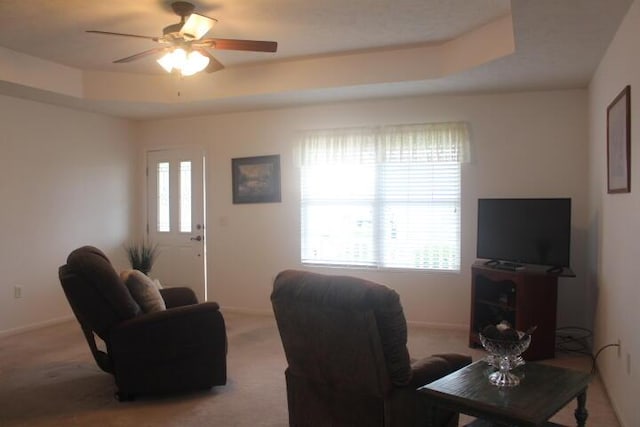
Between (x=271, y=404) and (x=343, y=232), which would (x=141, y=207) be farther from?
(x=271, y=404)

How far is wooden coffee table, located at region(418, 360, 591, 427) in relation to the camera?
1818 mm

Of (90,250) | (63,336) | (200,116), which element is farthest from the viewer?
(200,116)

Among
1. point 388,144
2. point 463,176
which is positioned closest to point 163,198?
point 388,144

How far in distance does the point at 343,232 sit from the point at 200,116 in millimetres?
2237

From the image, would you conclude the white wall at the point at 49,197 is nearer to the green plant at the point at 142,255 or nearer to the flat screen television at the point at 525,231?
the green plant at the point at 142,255

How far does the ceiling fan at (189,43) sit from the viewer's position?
122 inches

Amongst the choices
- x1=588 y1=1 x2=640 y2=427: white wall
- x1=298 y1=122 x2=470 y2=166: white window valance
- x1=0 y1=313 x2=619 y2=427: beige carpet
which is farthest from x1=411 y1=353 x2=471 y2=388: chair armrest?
x1=298 y1=122 x2=470 y2=166: white window valance

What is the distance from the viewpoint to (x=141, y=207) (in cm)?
626

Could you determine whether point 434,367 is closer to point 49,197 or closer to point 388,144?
point 388,144

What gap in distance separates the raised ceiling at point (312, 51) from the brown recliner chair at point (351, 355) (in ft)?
5.89

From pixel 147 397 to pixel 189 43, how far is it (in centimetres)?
235

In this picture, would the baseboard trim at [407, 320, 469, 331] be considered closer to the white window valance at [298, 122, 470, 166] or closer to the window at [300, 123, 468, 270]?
the window at [300, 123, 468, 270]

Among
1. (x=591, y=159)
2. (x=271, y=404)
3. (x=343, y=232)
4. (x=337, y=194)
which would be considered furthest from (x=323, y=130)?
(x=271, y=404)

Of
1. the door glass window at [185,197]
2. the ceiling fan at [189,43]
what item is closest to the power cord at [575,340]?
the ceiling fan at [189,43]
